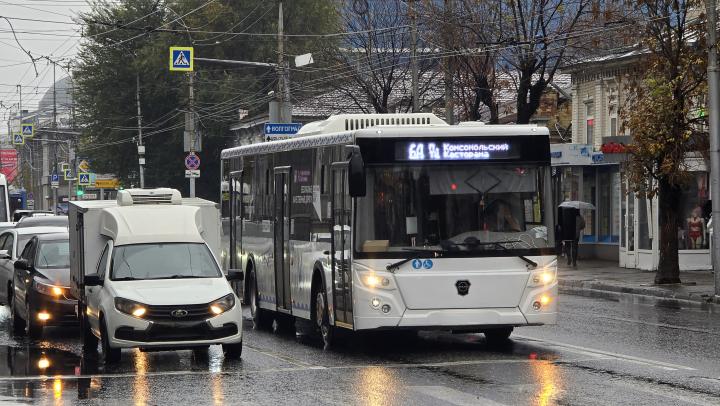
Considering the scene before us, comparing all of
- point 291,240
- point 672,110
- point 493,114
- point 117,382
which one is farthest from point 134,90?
point 117,382

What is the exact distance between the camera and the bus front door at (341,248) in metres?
16.5

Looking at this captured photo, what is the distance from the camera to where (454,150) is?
16.6 m

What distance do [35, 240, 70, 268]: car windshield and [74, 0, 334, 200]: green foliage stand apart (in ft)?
161

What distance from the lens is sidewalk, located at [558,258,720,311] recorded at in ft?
90.7

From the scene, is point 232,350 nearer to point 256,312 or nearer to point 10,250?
point 256,312

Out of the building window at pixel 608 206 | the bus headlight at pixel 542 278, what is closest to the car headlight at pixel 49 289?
the bus headlight at pixel 542 278

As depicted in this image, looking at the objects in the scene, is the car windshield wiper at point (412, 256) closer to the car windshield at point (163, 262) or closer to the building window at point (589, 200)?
the car windshield at point (163, 262)

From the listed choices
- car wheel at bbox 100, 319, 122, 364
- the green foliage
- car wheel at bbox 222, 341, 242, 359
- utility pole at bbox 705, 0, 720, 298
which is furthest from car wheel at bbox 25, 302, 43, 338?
the green foliage

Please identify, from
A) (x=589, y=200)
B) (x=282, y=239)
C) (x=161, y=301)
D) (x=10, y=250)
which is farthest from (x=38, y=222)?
(x=589, y=200)

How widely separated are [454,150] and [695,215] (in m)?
22.3

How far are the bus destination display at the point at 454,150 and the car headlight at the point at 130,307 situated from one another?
3.46 m

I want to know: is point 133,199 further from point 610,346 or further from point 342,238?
point 610,346

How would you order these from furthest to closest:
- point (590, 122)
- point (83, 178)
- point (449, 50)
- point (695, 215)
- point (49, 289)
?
point (83, 178) → point (590, 122) → point (449, 50) → point (695, 215) → point (49, 289)

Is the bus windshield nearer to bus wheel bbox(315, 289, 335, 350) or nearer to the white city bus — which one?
the white city bus
